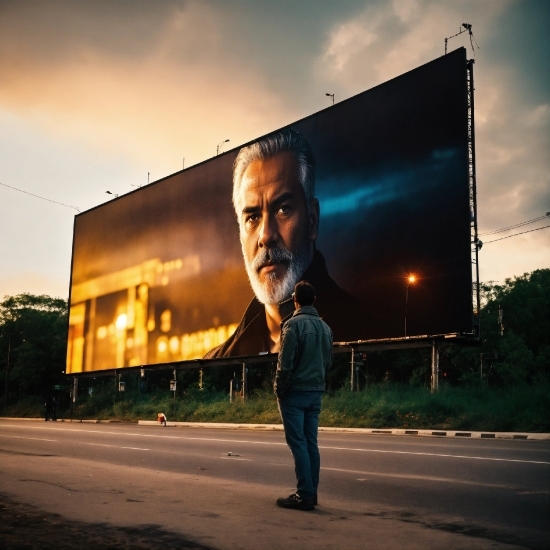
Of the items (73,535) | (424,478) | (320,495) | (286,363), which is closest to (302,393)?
(286,363)

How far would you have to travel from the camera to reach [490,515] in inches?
197

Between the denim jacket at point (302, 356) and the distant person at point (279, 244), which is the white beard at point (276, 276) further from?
the denim jacket at point (302, 356)

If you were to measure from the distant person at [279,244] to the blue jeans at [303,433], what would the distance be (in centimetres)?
1823

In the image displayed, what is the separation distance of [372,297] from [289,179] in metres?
5.92

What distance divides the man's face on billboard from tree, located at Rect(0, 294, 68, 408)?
137ft

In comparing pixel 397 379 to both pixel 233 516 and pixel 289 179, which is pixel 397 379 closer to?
pixel 289 179

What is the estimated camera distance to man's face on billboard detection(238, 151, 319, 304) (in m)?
25.8

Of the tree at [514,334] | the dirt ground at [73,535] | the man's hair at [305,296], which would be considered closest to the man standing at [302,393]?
the man's hair at [305,296]

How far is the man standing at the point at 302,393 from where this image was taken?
5367 millimetres

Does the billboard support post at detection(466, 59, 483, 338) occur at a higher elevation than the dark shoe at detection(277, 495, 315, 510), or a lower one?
higher

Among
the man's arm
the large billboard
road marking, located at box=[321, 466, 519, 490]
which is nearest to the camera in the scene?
the man's arm

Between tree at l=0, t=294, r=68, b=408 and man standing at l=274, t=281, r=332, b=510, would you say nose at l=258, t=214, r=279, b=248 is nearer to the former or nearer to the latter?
man standing at l=274, t=281, r=332, b=510

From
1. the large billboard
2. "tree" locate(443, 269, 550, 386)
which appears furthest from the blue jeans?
"tree" locate(443, 269, 550, 386)

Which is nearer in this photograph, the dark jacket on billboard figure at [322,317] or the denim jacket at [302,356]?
the denim jacket at [302,356]
